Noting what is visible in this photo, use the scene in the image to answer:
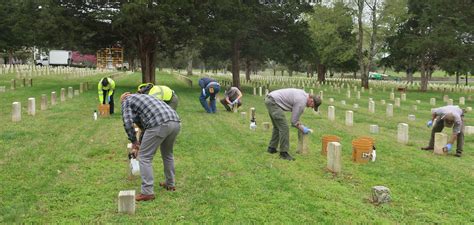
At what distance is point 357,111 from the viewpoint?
18.5 metres

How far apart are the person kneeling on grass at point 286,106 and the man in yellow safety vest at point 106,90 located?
21.2 feet

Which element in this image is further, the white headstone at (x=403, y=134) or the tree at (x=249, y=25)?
the tree at (x=249, y=25)

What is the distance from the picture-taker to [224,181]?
22.8 feet

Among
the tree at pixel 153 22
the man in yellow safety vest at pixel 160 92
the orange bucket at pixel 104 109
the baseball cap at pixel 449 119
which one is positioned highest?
the tree at pixel 153 22

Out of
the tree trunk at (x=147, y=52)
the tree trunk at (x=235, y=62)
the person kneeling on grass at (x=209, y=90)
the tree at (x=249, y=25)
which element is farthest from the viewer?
the tree trunk at (x=235, y=62)

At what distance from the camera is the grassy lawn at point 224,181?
18.2 ft

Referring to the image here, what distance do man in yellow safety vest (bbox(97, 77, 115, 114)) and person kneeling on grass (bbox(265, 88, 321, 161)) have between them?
648 centimetres

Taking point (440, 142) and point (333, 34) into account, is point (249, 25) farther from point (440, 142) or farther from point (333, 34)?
point (440, 142)

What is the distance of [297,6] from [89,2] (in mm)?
13345

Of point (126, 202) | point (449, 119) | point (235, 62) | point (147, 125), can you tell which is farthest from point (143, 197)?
point (235, 62)

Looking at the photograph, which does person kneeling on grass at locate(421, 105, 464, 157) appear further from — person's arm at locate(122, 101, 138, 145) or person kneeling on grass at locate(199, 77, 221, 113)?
person kneeling on grass at locate(199, 77, 221, 113)

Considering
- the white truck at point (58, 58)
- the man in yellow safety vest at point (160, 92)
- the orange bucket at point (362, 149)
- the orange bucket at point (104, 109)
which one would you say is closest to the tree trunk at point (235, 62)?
the orange bucket at point (104, 109)

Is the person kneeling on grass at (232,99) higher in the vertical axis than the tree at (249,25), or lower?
lower

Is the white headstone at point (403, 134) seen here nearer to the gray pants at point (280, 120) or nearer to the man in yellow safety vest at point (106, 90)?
the gray pants at point (280, 120)
